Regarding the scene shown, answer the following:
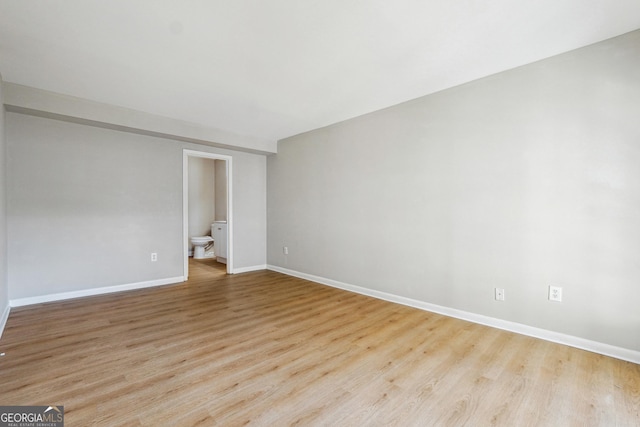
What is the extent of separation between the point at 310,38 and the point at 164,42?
3.63 ft

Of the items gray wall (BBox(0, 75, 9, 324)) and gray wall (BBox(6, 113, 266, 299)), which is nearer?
gray wall (BBox(0, 75, 9, 324))

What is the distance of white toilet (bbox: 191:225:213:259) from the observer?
6359 mm

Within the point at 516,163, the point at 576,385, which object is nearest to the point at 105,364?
the point at 576,385

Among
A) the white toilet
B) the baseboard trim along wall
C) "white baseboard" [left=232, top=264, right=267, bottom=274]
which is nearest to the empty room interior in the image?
the baseboard trim along wall

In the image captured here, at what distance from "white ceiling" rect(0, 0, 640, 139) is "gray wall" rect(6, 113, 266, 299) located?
734 mm

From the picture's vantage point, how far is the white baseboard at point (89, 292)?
3176 millimetres

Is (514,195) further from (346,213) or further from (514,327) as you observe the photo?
(346,213)

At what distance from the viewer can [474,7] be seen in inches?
69.9

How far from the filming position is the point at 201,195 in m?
7.07

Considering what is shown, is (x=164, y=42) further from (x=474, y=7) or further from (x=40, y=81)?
(x=474, y=7)

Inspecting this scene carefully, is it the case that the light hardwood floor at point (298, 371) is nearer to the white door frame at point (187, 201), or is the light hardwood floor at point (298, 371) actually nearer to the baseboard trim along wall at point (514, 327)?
the baseboard trim along wall at point (514, 327)

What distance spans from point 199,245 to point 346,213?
4.15 meters

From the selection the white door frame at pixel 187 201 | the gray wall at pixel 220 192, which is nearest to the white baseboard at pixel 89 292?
the white door frame at pixel 187 201

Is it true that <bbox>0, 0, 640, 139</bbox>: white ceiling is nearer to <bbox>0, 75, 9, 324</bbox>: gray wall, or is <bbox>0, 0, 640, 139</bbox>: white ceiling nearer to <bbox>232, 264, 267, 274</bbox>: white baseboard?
<bbox>0, 75, 9, 324</bbox>: gray wall
